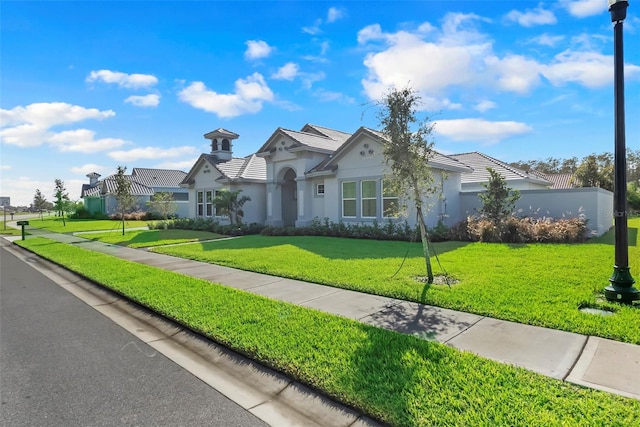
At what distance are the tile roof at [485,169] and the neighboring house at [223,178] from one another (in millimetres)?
12776

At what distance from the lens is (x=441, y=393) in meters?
3.39

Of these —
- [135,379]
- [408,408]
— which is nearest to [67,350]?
[135,379]

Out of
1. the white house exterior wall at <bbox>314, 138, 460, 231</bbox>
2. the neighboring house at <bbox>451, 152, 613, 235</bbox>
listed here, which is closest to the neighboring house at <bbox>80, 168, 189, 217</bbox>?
the white house exterior wall at <bbox>314, 138, 460, 231</bbox>

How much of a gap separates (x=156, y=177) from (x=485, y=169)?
44.8 metres

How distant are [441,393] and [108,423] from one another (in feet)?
9.95

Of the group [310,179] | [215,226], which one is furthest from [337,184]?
[215,226]

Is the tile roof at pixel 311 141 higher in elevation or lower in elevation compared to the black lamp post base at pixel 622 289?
higher

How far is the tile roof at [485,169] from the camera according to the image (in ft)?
68.3

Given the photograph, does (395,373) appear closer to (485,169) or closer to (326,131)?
(485,169)

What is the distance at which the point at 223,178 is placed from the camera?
23125 millimetres

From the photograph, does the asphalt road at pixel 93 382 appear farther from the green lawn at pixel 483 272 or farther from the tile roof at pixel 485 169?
the tile roof at pixel 485 169

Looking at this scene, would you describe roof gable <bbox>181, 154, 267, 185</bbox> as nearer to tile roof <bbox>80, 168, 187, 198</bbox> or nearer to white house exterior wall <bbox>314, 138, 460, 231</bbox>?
white house exterior wall <bbox>314, 138, 460, 231</bbox>

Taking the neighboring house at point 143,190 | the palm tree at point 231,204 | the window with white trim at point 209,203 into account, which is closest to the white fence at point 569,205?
the palm tree at point 231,204

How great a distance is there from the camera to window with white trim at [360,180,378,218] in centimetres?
1686
